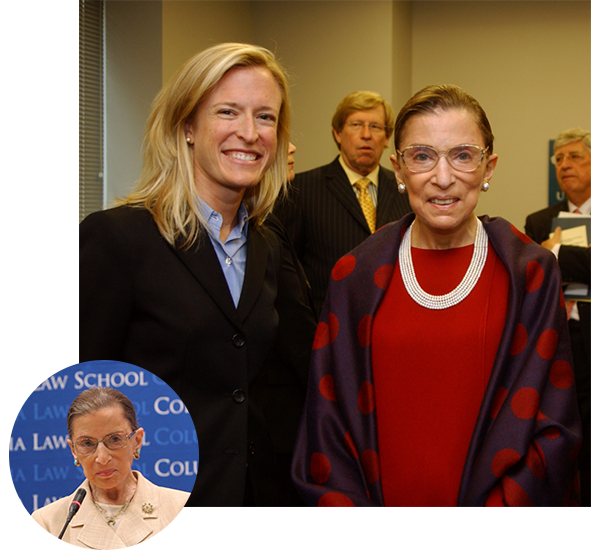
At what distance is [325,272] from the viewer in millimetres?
2771

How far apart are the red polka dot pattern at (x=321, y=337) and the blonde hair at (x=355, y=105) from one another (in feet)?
5.39

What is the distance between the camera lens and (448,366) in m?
1.35

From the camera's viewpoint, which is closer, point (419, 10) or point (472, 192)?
point (472, 192)

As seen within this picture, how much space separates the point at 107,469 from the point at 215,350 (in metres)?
0.32

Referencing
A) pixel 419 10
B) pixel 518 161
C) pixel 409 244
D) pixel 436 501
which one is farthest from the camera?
pixel 518 161

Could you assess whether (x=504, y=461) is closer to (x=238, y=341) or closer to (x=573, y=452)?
(x=573, y=452)

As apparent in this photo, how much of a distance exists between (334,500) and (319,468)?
0.08 meters

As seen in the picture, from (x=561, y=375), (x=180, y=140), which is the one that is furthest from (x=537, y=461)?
(x=180, y=140)

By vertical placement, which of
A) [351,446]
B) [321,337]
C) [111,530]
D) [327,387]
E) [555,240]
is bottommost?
[111,530]

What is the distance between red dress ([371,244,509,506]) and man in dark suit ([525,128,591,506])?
0.98 meters

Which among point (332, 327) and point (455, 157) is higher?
point (455, 157)

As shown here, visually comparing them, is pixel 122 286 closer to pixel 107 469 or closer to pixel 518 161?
pixel 107 469

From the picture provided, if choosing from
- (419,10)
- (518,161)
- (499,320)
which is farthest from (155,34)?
(499,320)

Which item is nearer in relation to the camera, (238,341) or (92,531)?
(92,531)
